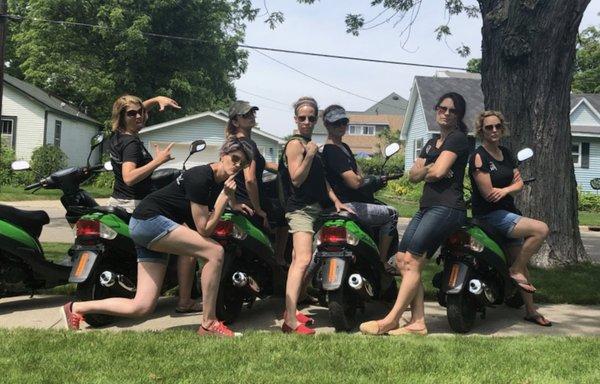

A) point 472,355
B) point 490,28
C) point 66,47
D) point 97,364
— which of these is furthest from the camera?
point 66,47

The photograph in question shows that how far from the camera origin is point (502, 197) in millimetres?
5074

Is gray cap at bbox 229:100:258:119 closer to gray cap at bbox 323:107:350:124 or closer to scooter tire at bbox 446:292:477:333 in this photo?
gray cap at bbox 323:107:350:124

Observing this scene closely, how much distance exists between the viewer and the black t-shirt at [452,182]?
4699mm

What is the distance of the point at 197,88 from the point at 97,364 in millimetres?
35246

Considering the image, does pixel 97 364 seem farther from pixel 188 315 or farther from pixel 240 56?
pixel 240 56

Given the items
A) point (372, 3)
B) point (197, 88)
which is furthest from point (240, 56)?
point (372, 3)

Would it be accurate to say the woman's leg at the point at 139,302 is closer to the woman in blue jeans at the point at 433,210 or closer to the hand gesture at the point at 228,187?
the hand gesture at the point at 228,187

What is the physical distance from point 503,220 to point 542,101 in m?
3.01

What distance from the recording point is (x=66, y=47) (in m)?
36.8

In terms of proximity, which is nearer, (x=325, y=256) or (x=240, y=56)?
(x=325, y=256)

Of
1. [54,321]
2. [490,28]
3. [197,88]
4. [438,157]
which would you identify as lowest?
[54,321]

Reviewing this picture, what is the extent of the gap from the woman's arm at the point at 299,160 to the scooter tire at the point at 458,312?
157cm

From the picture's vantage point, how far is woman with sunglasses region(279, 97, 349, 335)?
15.6 feet

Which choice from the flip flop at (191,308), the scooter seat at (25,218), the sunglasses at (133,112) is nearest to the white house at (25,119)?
the scooter seat at (25,218)
